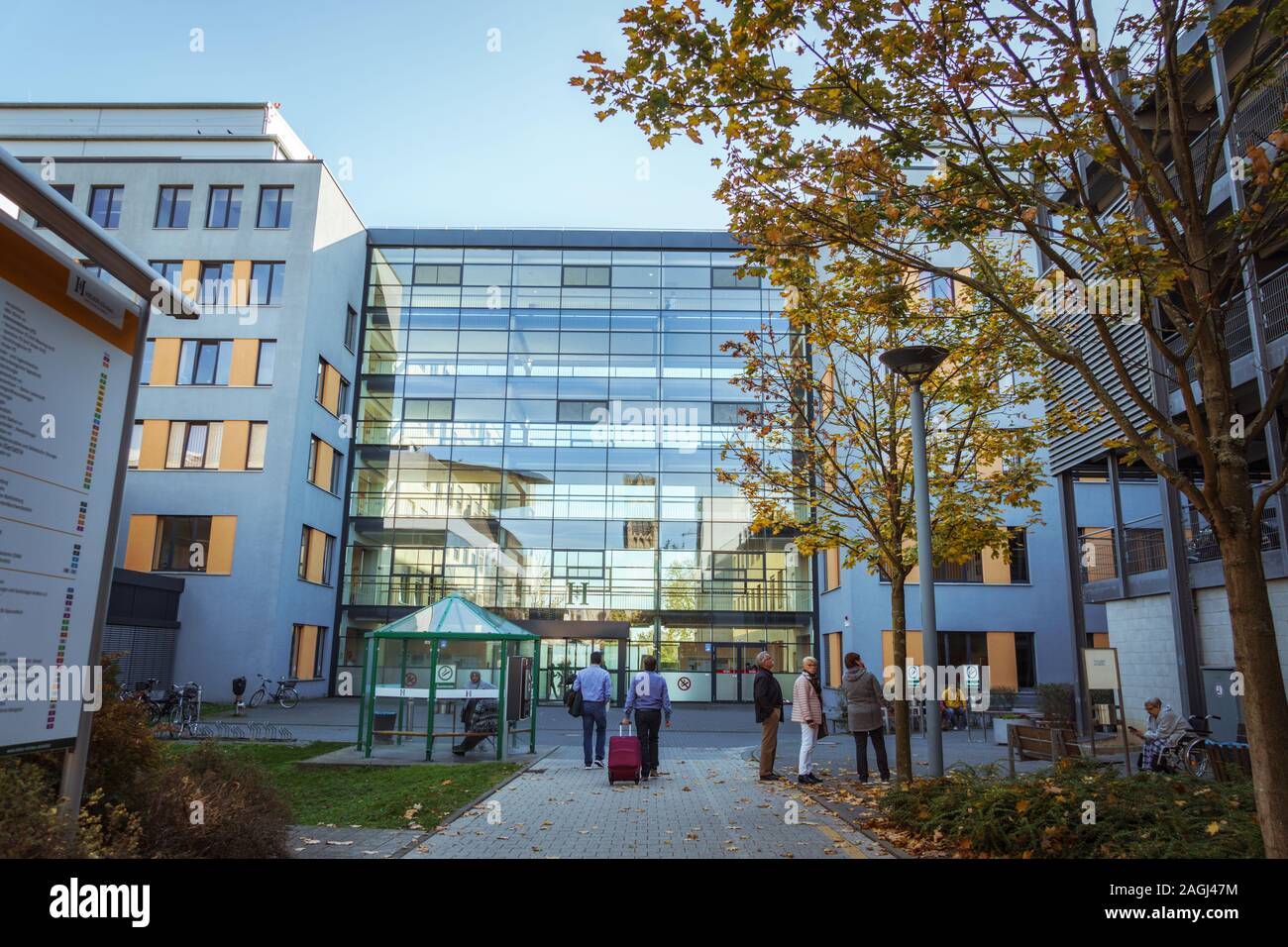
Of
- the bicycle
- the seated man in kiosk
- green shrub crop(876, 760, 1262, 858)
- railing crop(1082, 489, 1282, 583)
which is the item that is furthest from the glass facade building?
green shrub crop(876, 760, 1262, 858)

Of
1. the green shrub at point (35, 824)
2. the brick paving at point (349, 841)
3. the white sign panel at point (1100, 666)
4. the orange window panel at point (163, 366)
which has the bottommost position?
the brick paving at point (349, 841)

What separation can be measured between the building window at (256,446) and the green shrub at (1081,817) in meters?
28.3

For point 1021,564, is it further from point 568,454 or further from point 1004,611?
point 568,454

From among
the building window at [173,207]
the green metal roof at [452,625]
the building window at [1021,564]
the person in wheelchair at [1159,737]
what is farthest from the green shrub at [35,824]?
the building window at [173,207]

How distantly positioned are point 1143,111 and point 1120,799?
13.4m

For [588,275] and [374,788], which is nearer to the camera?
[374,788]

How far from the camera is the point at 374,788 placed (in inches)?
481

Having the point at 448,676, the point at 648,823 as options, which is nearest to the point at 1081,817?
the point at 648,823

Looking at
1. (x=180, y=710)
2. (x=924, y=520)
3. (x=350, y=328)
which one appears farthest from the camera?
(x=350, y=328)

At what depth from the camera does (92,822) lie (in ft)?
18.0

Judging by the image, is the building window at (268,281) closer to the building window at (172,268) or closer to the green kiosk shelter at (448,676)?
the building window at (172,268)

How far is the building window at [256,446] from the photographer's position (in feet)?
105

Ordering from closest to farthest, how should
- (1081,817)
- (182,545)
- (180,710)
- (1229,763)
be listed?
(1081,817) < (1229,763) < (180,710) < (182,545)

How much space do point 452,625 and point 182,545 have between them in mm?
19772
